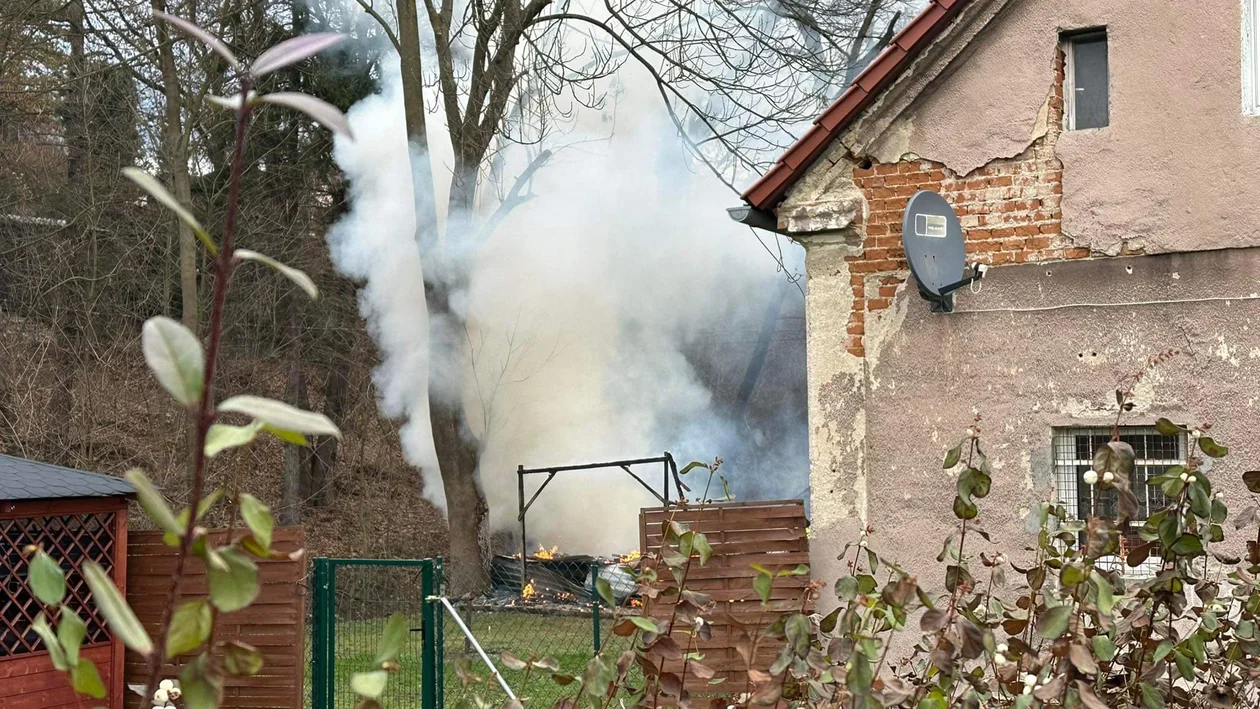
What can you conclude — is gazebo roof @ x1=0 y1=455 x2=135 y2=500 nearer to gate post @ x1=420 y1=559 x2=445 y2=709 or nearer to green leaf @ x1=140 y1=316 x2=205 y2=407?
gate post @ x1=420 y1=559 x2=445 y2=709

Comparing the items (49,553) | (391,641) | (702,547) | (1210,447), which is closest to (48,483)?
(49,553)

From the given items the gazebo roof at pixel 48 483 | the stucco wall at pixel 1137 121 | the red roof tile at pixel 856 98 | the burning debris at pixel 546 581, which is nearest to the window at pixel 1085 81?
the stucco wall at pixel 1137 121

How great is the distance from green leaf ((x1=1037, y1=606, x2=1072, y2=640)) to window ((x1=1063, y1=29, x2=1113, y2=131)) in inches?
246

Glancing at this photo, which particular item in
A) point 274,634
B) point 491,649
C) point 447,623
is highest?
point 274,634

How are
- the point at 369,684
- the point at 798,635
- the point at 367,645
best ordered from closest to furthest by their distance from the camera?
the point at 369,684 → the point at 798,635 → the point at 367,645

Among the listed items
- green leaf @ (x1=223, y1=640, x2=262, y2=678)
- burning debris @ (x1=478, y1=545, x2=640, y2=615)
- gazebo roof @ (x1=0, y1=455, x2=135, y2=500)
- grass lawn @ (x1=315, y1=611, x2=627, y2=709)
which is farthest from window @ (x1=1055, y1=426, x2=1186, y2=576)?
burning debris @ (x1=478, y1=545, x2=640, y2=615)

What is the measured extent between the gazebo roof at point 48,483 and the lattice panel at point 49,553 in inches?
9.8

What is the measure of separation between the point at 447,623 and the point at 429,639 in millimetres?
7038

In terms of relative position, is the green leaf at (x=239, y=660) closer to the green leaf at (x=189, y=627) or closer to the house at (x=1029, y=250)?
the green leaf at (x=189, y=627)

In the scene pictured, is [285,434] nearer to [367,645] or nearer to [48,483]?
[48,483]

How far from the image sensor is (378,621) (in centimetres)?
1434

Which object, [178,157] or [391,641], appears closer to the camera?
[391,641]

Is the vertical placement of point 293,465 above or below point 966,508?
below

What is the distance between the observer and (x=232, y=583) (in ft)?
3.78
